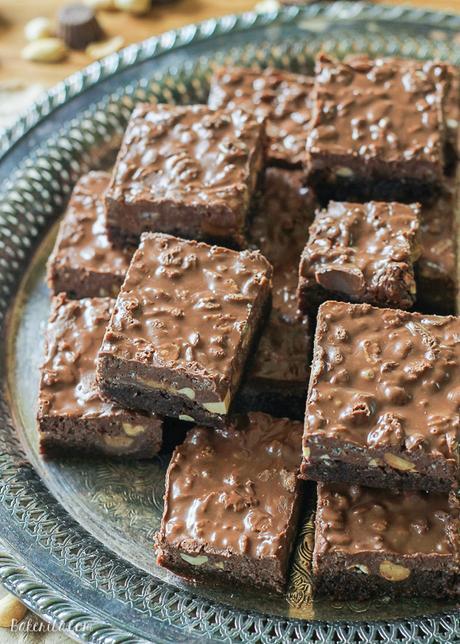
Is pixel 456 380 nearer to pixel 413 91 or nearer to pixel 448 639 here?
pixel 448 639

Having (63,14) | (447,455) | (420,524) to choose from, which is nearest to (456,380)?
(447,455)

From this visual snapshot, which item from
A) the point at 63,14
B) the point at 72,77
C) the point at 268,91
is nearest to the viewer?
the point at 268,91

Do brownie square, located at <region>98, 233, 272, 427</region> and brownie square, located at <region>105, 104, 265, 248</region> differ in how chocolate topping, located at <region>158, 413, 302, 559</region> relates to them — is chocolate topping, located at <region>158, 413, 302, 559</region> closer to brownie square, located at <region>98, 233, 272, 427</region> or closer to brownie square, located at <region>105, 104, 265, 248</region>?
brownie square, located at <region>98, 233, 272, 427</region>

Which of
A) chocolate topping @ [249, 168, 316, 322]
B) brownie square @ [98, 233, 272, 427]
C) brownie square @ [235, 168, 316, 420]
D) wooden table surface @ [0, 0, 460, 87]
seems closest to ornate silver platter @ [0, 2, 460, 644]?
brownie square @ [98, 233, 272, 427]

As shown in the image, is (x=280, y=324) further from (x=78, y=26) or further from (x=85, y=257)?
(x=78, y=26)

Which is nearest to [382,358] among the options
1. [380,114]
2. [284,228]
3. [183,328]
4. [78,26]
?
[183,328]

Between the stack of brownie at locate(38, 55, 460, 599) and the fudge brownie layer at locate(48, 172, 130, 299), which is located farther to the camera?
the fudge brownie layer at locate(48, 172, 130, 299)
